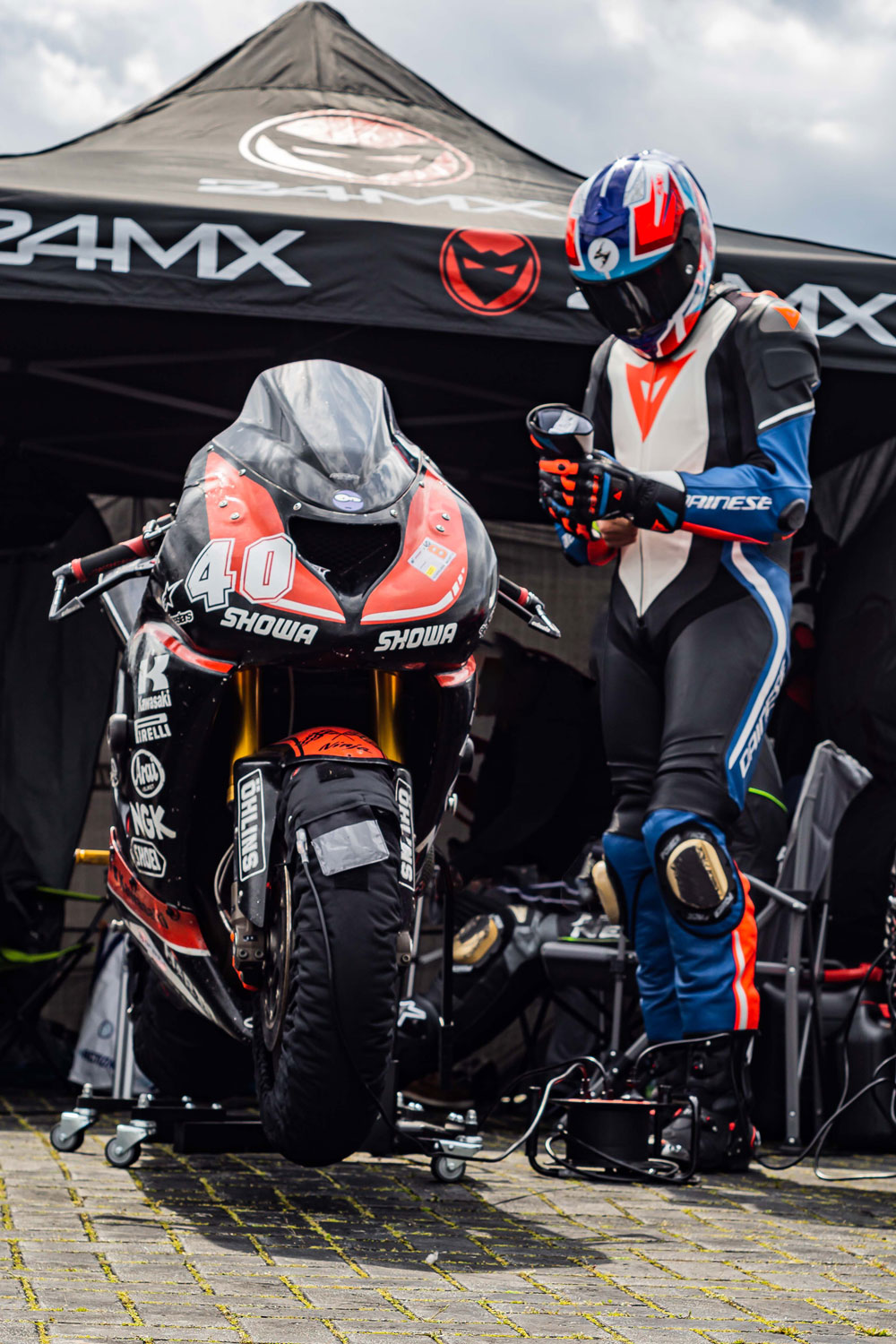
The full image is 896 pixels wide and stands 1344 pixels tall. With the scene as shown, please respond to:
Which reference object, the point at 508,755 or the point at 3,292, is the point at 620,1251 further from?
the point at 508,755

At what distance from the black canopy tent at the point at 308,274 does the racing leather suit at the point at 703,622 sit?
0.92 metres

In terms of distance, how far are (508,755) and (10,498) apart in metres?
2.12

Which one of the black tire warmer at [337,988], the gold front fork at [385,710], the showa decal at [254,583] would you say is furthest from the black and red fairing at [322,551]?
the black tire warmer at [337,988]

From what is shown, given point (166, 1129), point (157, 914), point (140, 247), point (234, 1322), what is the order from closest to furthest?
point (234, 1322), point (157, 914), point (166, 1129), point (140, 247)

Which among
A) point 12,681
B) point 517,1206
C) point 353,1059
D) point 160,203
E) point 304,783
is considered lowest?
point 517,1206

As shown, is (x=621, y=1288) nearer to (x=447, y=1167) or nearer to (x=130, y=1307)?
(x=130, y=1307)

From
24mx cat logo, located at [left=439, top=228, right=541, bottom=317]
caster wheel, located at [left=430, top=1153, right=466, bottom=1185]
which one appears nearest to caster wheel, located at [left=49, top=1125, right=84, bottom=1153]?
caster wheel, located at [left=430, top=1153, right=466, bottom=1185]

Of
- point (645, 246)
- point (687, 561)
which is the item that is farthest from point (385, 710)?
point (645, 246)

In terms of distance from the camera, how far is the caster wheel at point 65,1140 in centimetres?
377

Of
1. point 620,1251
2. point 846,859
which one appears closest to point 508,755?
point 846,859

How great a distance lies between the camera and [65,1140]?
149 inches

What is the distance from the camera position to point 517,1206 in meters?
3.45

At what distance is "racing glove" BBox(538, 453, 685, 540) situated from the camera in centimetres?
386

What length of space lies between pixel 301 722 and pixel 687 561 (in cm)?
137
